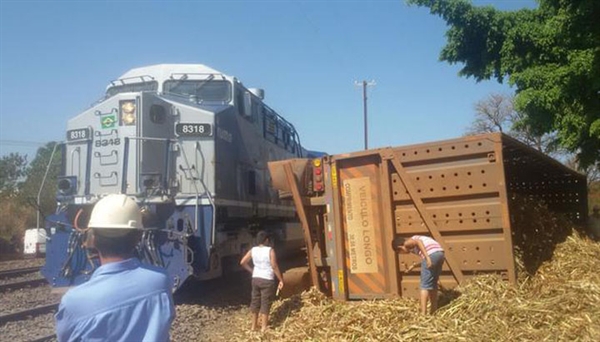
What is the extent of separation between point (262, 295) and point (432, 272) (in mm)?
2391

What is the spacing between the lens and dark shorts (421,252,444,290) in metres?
6.05

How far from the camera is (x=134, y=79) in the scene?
10797 millimetres

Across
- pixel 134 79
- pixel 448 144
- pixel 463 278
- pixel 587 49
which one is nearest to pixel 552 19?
pixel 587 49

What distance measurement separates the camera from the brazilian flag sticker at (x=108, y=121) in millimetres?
9171

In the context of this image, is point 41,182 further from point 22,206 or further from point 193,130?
point 22,206

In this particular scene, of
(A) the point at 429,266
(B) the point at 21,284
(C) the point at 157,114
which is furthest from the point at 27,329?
(A) the point at 429,266

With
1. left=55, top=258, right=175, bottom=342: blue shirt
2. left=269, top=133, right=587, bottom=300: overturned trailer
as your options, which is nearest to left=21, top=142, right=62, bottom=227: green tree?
left=269, top=133, right=587, bottom=300: overturned trailer

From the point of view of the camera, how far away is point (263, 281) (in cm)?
755

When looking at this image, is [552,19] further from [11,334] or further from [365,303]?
[11,334]

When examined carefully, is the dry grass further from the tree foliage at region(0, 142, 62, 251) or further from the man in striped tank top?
the tree foliage at region(0, 142, 62, 251)

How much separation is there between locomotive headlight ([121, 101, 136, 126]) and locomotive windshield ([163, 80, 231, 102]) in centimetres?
146

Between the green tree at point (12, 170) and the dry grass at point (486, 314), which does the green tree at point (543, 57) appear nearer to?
the dry grass at point (486, 314)

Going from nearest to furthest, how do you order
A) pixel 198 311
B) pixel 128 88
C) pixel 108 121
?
1. pixel 198 311
2. pixel 108 121
3. pixel 128 88

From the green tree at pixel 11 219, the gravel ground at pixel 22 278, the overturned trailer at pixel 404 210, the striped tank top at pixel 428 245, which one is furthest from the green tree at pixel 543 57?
the green tree at pixel 11 219
